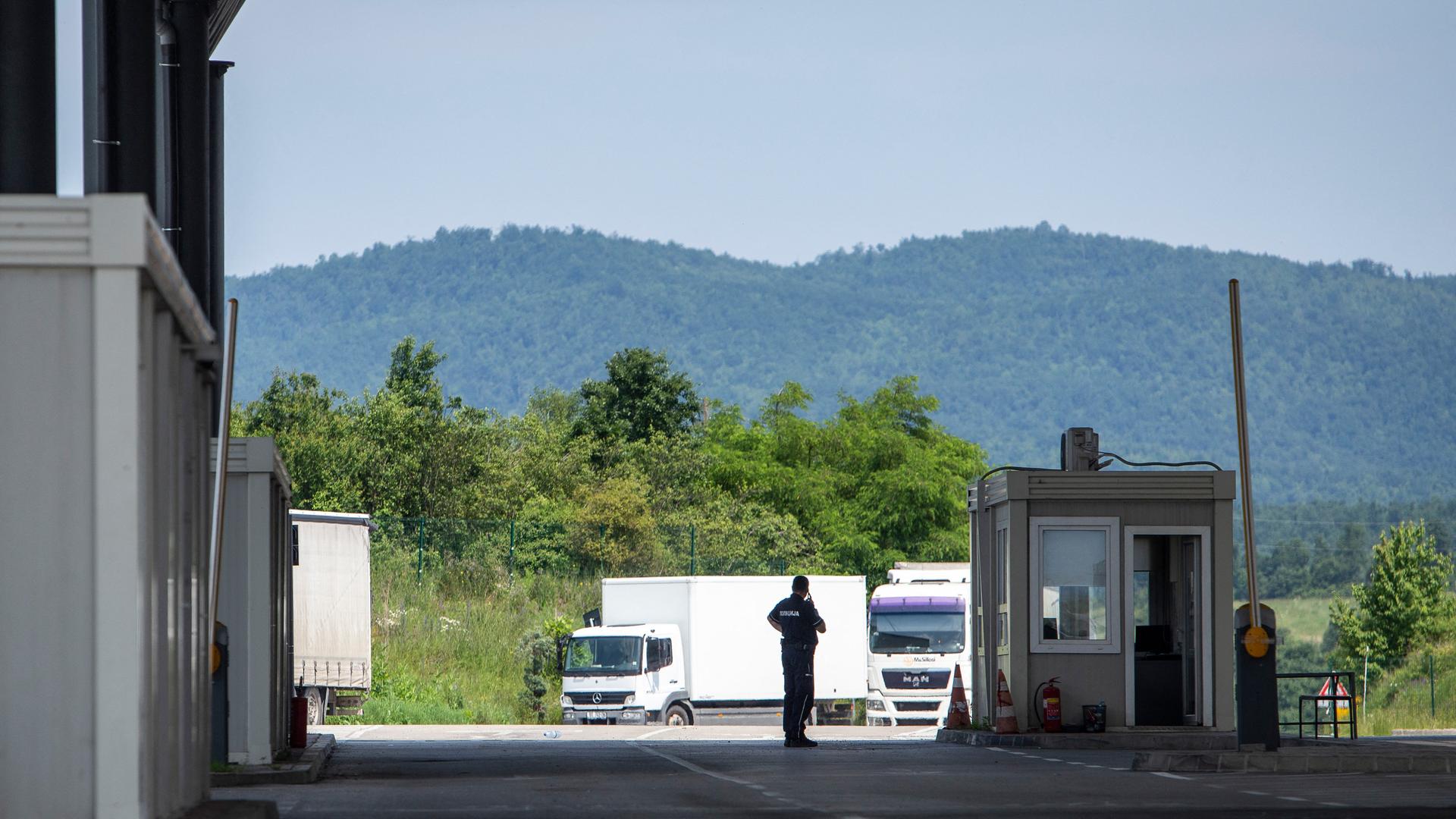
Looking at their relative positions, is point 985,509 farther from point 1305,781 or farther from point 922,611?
point 922,611

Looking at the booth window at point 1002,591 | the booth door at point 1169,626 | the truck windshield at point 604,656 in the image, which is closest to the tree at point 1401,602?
the truck windshield at point 604,656

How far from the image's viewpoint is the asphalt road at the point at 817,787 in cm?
1102

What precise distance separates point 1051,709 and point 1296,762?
621cm

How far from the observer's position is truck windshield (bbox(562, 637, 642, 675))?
120 ft

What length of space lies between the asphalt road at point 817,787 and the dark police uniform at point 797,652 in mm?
600

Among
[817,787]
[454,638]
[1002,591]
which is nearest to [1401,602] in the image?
[454,638]

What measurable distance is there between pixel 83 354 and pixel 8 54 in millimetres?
7661

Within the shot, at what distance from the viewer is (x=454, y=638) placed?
143 feet

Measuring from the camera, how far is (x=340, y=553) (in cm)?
3616

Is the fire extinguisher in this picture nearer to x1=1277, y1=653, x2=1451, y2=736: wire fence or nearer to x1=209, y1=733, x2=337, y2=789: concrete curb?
x1=209, y1=733, x2=337, y2=789: concrete curb

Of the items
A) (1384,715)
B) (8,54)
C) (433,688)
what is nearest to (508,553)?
(433,688)

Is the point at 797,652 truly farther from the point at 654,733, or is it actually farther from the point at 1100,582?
the point at 654,733

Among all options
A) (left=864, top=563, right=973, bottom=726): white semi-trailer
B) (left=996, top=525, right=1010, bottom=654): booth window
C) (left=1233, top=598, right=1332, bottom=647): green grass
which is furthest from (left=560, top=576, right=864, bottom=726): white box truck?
(left=1233, top=598, right=1332, bottom=647): green grass

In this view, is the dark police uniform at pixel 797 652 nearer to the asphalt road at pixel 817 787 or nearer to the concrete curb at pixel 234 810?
the asphalt road at pixel 817 787
